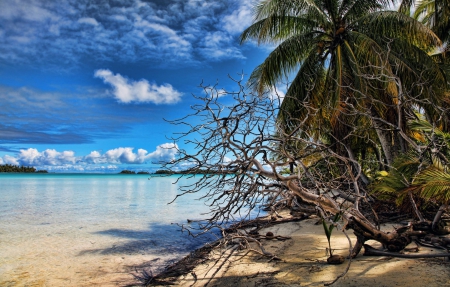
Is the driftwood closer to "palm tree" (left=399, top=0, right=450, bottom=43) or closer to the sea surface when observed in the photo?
the sea surface

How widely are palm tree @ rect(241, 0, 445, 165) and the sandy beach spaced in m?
4.47

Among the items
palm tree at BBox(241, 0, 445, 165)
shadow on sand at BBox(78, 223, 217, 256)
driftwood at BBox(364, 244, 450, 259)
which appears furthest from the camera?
palm tree at BBox(241, 0, 445, 165)

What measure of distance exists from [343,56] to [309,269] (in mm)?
7427

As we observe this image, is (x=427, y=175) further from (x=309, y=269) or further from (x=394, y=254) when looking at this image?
(x=309, y=269)

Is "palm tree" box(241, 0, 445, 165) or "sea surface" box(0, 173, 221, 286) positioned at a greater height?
"palm tree" box(241, 0, 445, 165)

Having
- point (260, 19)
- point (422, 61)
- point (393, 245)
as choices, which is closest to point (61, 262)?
point (393, 245)

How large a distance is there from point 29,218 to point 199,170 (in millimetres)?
10321


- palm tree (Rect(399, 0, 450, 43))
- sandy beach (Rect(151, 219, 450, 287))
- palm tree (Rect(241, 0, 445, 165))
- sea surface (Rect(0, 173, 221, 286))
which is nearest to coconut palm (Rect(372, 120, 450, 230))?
sandy beach (Rect(151, 219, 450, 287))

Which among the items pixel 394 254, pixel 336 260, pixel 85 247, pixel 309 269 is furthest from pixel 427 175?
pixel 85 247

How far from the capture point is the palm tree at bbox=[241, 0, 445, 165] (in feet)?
28.0

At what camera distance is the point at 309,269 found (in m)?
3.79

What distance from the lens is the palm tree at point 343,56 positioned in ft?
28.0

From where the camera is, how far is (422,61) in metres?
8.84

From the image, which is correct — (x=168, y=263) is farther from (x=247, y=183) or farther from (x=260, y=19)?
(x=260, y=19)
